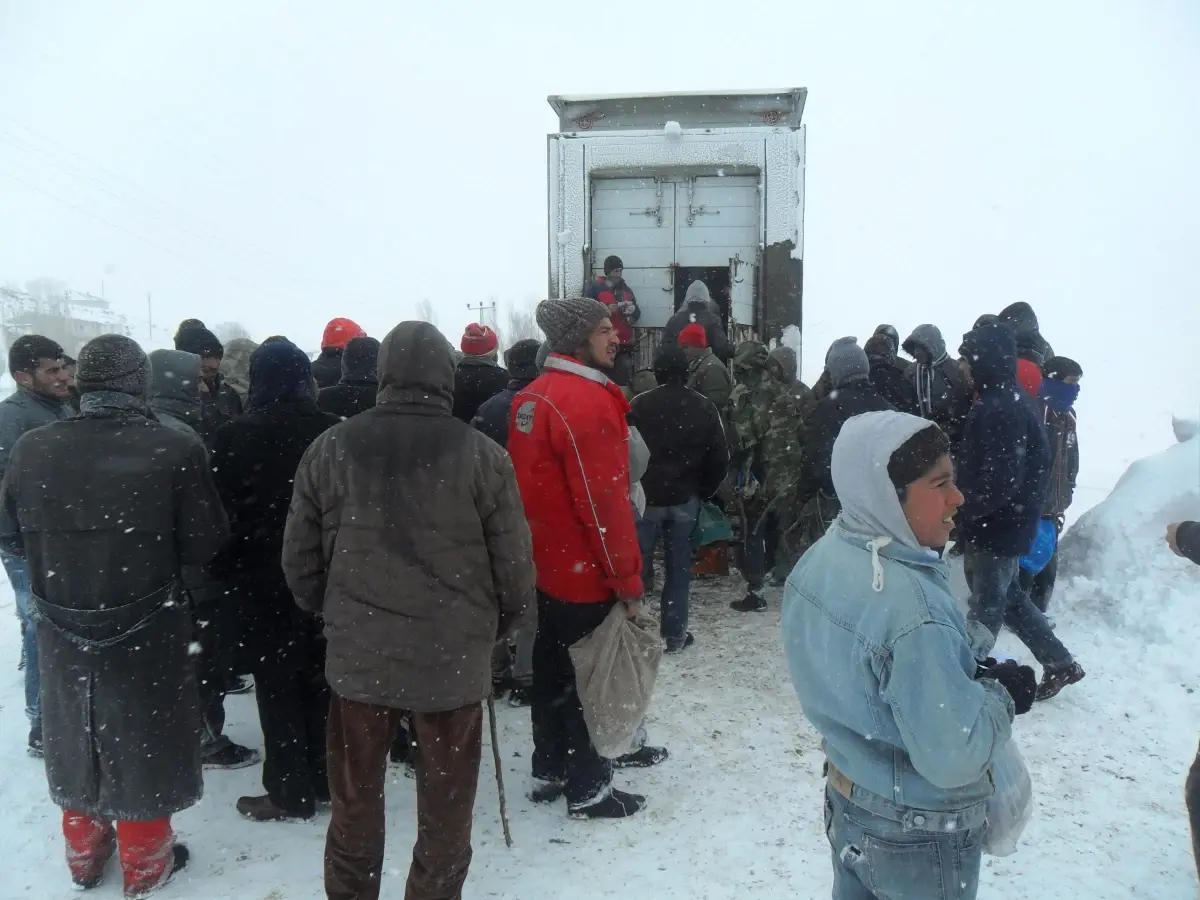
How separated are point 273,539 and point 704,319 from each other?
449 centimetres

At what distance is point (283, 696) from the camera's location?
3330mm

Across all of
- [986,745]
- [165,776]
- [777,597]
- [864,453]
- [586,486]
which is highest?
[864,453]

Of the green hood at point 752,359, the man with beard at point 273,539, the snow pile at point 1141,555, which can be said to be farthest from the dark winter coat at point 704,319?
the man with beard at point 273,539

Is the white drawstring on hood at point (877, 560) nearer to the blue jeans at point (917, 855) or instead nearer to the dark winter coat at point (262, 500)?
the blue jeans at point (917, 855)

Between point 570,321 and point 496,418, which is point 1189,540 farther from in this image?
point 496,418

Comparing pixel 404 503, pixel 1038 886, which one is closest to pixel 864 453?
pixel 404 503

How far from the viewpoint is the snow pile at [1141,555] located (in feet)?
17.3

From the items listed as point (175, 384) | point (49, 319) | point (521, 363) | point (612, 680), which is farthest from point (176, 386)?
point (49, 319)

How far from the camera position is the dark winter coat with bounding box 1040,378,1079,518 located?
17.0 feet

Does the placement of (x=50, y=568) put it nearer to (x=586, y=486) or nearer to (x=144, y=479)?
(x=144, y=479)

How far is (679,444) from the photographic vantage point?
491cm

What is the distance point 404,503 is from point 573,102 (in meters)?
5.95

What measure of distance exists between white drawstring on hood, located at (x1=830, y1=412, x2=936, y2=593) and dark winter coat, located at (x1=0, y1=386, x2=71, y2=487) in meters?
3.85

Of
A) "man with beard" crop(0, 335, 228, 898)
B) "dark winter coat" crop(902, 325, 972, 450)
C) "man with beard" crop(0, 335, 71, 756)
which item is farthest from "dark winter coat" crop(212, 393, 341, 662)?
"dark winter coat" crop(902, 325, 972, 450)
